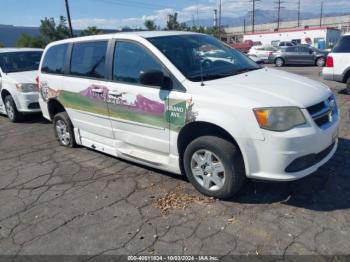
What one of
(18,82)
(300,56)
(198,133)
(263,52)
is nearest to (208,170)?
(198,133)

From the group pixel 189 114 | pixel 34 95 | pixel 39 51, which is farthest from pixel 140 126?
pixel 39 51

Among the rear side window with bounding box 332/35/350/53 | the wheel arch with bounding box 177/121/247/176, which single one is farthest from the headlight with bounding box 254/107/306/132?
the rear side window with bounding box 332/35/350/53

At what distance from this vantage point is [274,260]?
10.2 ft

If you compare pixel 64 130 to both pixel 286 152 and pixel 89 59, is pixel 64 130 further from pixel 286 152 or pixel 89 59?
pixel 286 152

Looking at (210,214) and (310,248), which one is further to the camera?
(210,214)

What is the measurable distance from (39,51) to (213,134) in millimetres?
7397

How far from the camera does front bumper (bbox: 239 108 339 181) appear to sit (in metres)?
3.53

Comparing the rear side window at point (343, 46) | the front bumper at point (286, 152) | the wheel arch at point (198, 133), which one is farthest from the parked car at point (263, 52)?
the front bumper at point (286, 152)

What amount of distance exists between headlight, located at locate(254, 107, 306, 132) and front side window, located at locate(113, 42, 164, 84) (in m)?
1.34

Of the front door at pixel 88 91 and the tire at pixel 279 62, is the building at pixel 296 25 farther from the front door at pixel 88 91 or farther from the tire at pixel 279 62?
the front door at pixel 88 91

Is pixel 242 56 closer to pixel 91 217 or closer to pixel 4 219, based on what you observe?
pixel 91 217

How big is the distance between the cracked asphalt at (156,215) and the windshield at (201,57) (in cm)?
140

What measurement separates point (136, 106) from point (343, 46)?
7.83m

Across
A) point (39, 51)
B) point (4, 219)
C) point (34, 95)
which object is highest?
point (39, 51)
